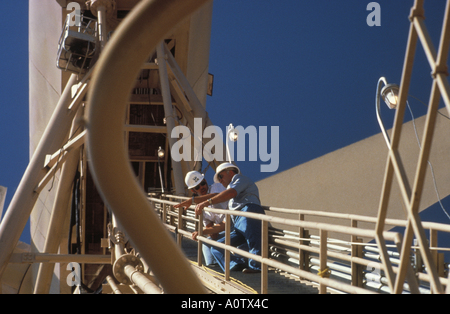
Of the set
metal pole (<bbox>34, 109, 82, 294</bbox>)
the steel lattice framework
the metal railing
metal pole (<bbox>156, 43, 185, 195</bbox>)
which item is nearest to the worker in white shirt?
the metal railing

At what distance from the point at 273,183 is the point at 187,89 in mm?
6587

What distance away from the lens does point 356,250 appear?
3.30m

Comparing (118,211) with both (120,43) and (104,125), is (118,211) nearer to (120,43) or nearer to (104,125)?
(104,125)

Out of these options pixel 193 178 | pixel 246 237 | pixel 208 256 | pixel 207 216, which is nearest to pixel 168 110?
pixel 193 178

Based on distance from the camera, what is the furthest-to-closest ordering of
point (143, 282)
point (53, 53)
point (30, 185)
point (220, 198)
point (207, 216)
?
point (53, 53) → point (30, 185) → point (207, 216) → point (220, 198) → point (143, 282)

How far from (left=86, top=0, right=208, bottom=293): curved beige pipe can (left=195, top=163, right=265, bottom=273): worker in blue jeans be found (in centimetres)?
324

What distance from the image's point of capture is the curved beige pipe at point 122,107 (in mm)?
1217

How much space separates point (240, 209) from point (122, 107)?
3522 mm

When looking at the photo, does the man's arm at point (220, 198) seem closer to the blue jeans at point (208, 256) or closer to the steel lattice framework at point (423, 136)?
the blue jeans at point (208, 256)

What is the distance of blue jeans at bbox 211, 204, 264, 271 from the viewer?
14.6 ft

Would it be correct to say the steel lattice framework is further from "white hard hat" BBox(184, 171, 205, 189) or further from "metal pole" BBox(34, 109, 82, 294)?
"metal pole" BBox(34, 109, 82, 294)

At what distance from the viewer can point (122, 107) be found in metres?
1.23

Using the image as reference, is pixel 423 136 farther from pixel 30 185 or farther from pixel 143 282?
pixel 30 185
